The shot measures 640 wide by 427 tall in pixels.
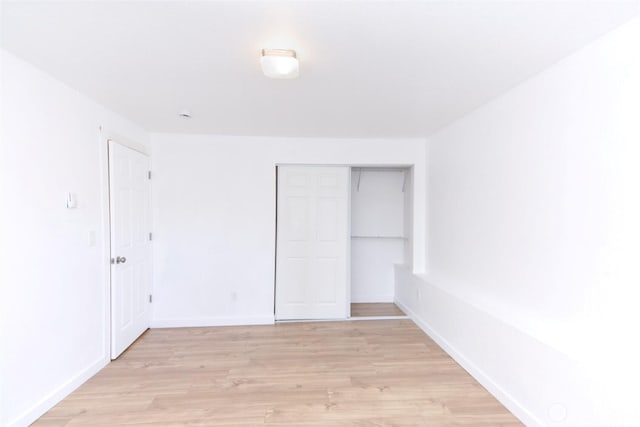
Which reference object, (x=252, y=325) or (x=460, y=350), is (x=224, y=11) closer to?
(x=460, y=350)

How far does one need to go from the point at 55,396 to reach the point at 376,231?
13.0 ft

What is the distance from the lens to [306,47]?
1723 mm

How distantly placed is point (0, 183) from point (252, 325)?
2821 mm

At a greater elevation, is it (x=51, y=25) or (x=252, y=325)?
(x=51, y=25)

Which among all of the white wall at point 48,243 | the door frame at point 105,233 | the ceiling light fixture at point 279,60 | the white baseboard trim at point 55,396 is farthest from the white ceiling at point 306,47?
the white baseboard trim at point 55,396

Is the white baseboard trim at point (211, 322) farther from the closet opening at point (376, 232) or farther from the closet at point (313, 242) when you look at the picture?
the closet opening at point (376, 232)

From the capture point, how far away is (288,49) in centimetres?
175

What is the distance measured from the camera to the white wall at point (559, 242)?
1.54 metres

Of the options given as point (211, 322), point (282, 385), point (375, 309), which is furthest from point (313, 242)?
point (282, 385)

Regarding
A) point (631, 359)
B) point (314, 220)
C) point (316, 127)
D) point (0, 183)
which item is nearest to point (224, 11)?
point (0, 183)

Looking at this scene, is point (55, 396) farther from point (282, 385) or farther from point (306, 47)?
point (306, 47)

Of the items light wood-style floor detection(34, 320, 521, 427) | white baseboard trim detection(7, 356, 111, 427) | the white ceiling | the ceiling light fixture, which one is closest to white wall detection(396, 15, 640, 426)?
the white ceiling

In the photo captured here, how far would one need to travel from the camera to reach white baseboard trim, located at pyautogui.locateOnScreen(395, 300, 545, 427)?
2.03m

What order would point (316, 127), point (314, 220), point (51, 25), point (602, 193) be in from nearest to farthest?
point (51, 25) → point (602, 193) → point (316, 127) → point (314, 220)
